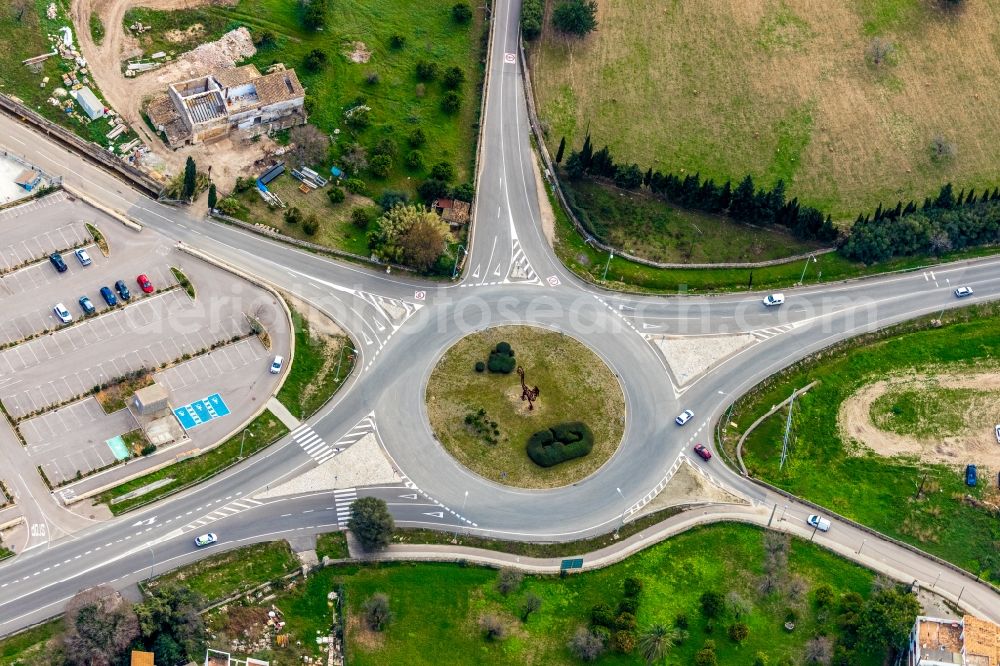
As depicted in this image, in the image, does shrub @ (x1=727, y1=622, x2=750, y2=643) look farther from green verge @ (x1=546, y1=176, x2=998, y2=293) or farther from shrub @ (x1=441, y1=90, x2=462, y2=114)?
shrub @ (x1=441, y1=90, x2=462, y2=114)

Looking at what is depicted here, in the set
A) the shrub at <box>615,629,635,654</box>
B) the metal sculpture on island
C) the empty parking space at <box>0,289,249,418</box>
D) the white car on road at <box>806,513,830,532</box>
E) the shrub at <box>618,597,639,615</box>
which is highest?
the metal sculpture on island

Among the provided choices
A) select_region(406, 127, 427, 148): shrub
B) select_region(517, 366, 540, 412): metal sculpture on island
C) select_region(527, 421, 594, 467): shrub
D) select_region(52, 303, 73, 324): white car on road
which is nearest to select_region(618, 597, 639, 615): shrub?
select_region(527, 421, 594, 467): shrub

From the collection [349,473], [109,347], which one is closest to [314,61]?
[109,347]

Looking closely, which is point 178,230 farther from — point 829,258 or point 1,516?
point 829,258

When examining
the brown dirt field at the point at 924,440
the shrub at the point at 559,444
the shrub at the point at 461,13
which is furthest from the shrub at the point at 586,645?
the shrub at the point at 461,13

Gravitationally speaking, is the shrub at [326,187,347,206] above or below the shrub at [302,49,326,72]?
below

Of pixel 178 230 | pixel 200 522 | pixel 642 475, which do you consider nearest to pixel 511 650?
pixel 642 475

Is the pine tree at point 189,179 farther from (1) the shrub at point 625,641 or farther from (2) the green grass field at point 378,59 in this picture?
(1) the shrub at point 625,641
